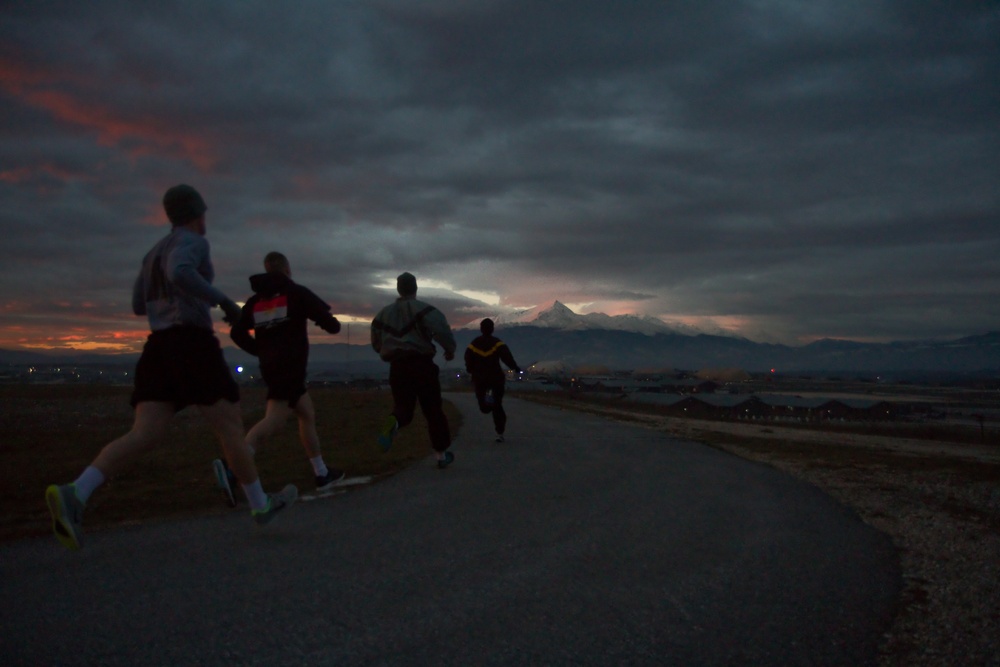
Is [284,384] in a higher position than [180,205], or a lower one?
lower

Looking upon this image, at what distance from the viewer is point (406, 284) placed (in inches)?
321

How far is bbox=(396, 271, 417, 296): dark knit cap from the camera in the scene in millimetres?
8141

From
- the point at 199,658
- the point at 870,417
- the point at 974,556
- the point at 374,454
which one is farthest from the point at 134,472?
the point at 870,417

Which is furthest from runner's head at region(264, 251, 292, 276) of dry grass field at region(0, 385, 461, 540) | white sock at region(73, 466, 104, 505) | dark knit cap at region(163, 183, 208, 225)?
white sock at region(73, 466, 104, 505)

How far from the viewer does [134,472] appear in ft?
27.4

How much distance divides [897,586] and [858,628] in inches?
40.7

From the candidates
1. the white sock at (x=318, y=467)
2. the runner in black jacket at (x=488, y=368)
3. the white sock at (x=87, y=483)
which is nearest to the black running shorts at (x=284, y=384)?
the white sock at (x=318, y=467)

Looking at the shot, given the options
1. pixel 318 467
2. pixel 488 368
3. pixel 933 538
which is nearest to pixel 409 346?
pixel 318 467

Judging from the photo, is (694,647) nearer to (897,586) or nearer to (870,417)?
(897,586)

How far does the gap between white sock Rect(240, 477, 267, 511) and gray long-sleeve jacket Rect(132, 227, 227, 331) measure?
3.80 ft

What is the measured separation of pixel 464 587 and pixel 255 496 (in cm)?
185

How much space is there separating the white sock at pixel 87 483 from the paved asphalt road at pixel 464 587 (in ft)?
1.48

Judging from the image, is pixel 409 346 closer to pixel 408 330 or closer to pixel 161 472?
pixel 408 330

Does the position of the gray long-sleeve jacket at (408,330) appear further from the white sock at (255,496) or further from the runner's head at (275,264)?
the white sock at (255,496)
